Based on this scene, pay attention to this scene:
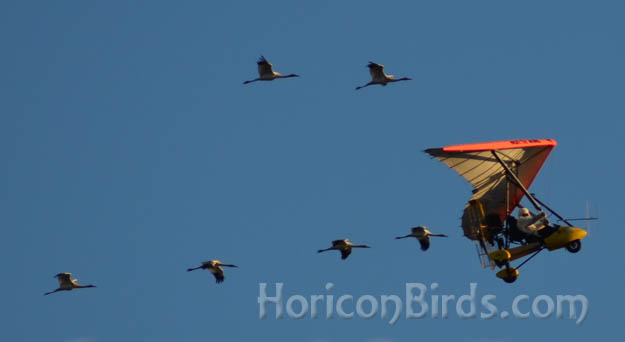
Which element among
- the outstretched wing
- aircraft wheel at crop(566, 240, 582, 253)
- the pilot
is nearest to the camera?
aircraft wheel at crop(566, 240, 582, 253)

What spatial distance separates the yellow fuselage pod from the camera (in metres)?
91.9

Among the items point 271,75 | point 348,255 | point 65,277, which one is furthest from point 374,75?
point 65,277

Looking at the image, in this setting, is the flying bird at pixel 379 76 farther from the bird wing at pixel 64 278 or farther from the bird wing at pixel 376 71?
the bird wing at pixel 64 278

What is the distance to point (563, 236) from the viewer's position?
302 feet

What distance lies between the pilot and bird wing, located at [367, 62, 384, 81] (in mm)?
16789

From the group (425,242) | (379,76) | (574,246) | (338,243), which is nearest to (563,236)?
(574,246)

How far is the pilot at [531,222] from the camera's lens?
92.8 metres

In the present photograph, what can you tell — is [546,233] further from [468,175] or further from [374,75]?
[374,75]

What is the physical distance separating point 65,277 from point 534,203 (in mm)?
25464

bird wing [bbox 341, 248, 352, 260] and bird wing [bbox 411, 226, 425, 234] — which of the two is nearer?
bird wing [bbox 341, 248, 352, 260]

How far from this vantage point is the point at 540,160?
97125 millimetres

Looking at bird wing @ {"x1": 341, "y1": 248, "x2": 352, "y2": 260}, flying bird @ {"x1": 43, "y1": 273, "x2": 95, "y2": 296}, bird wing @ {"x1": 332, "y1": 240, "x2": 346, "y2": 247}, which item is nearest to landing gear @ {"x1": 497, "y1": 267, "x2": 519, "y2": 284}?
bird wing @ {"x1": 341, "y1": 248, "x2": 352, "y2": 260}

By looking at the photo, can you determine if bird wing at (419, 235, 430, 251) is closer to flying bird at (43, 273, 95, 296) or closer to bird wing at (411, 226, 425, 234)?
bird wing at (411, 226, 425, 234)

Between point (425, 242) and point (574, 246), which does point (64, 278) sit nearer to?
point (425, 242)
